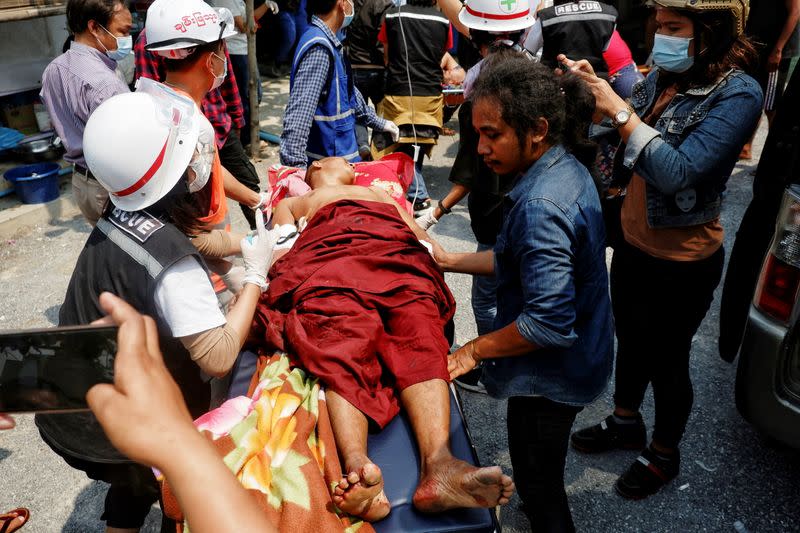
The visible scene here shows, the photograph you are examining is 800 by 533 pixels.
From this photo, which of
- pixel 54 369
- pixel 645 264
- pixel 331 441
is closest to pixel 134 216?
pixel 54 369

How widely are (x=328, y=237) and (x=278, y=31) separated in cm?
748

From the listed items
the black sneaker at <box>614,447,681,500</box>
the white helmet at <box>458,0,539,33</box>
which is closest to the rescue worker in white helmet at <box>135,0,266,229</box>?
the white helmet at <box>458,0,539,33</box>

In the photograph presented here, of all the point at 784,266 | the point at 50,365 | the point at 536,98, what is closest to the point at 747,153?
the point at 784,266

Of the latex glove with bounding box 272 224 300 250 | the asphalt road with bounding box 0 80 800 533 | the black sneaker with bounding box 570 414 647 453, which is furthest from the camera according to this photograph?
the latex glove with bounding box 272 224 300 250

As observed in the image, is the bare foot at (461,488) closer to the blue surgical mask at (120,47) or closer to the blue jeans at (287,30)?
the blue surgical mask at (120,47)

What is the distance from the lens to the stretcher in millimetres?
1868

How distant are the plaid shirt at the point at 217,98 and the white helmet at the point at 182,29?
2.50 feet

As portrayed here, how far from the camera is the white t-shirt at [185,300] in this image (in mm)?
1931

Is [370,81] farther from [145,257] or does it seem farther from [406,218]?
[145,257]

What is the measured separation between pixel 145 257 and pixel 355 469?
0.95 meters

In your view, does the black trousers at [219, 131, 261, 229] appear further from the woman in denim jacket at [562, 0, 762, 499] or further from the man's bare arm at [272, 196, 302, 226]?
the woman in denim jacket at [562, 0, 762, 499]

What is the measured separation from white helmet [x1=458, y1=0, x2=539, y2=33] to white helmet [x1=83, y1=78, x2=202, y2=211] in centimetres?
198

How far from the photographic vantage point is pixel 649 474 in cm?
281

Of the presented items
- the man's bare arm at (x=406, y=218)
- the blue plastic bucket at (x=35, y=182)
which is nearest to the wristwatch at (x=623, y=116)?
the man's bare arm at (x=406, y=218)
